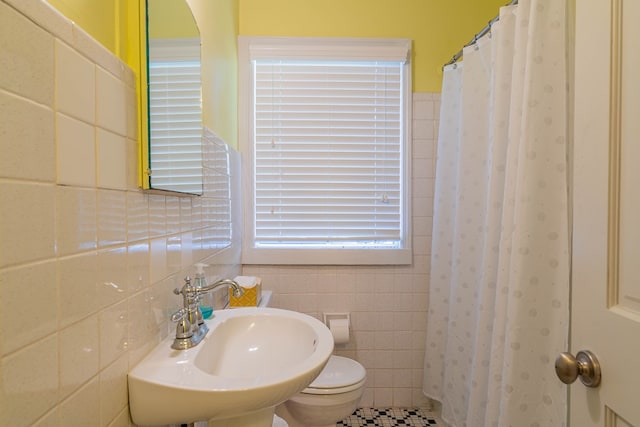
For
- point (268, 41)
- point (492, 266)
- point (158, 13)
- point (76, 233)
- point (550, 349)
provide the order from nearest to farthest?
point (76, 233) < point (158, 13) < point (550, 349) < point (492, 266) < point (268, 41)

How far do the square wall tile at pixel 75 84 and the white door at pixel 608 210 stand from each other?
36.3 inches

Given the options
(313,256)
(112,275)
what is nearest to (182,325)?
(112,275)

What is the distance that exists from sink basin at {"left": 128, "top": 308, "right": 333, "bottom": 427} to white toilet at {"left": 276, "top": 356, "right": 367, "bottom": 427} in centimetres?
46

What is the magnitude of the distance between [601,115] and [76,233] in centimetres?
94

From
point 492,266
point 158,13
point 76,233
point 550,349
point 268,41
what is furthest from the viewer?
point 268,41

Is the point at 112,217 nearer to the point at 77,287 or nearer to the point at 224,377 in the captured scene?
the point at 77,287

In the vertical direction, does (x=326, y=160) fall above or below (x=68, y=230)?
above

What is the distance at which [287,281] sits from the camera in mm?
1897

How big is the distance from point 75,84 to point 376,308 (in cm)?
175

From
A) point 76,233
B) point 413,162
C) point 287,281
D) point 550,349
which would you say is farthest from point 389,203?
point 76,233

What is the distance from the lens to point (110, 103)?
2.03 feet

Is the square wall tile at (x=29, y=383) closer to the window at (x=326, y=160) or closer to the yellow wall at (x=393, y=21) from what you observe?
the window at (x=326, y=160)

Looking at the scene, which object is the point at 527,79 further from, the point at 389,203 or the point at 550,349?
the point at 389,203

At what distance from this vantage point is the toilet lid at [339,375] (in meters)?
1.40
